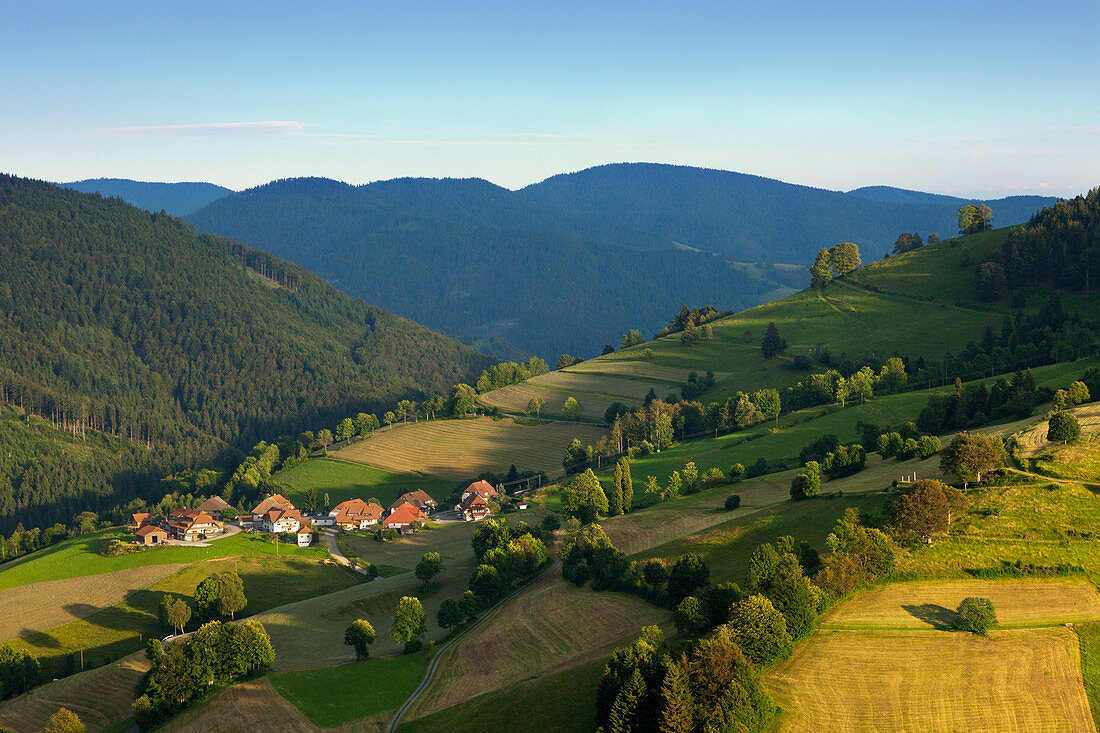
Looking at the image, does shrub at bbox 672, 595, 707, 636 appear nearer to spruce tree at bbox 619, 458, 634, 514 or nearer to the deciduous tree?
the deciduous tree

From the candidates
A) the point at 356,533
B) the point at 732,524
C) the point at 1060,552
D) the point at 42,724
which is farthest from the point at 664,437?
the point at 42,724

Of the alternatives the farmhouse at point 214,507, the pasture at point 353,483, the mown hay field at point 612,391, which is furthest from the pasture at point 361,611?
the mown hay field at point 612,391

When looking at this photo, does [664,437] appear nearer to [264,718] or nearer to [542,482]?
[542,482]

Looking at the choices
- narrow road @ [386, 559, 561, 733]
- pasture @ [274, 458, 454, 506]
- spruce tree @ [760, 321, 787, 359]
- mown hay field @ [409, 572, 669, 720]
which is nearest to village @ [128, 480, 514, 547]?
pasture @ [274, 458, 454, 506]

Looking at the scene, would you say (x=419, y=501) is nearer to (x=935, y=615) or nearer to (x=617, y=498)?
(x=617, y=498)

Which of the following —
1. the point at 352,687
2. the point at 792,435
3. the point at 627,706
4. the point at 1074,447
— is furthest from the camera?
the point at 792,435

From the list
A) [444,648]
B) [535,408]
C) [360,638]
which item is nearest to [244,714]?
[360,638]

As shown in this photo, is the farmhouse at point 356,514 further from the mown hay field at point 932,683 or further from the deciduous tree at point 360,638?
the mown hay field at point 932,683
